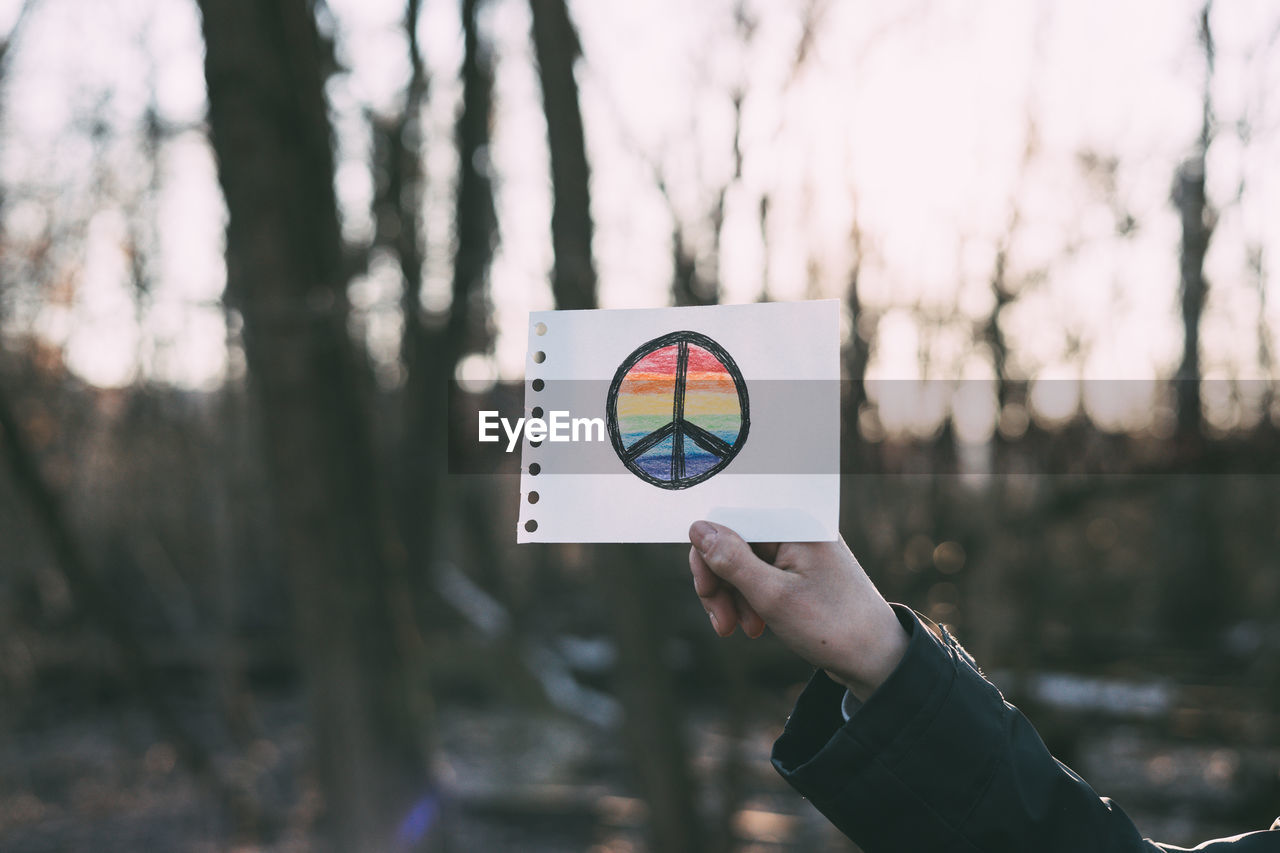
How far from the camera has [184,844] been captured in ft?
19.1

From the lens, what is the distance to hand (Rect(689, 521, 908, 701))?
103cm

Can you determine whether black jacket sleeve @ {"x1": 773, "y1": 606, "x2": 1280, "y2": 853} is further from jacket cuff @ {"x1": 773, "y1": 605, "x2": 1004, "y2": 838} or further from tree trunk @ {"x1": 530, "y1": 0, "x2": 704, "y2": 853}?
tree trunk @ {"x1": 530, "y1": 0, "x2": 704, "y2": 853}

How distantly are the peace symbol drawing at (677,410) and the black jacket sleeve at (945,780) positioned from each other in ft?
1.24

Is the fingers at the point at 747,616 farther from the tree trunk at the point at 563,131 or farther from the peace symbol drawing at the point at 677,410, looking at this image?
the tree trunk at the point at 563,131

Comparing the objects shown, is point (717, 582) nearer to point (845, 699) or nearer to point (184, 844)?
point (845, 699)

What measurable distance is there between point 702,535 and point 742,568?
8 cm

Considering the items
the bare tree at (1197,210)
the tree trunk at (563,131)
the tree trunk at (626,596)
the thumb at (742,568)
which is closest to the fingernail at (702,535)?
the thumb at (742,568)

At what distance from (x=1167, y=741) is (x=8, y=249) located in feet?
33.8

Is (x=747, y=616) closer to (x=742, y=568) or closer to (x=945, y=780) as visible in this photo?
(x=742, y=568)

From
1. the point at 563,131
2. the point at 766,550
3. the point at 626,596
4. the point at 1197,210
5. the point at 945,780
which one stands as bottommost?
the point at 626,596

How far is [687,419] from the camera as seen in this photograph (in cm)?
126

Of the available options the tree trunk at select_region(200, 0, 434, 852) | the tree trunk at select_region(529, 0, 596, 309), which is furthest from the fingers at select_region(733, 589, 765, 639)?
the tree trunk at select_region(529, 0, 596, 309)

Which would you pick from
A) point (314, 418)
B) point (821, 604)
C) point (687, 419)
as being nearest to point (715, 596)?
point (821, 604)

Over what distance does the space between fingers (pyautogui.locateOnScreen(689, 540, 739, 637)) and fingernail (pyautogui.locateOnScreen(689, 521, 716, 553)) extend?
0.05ft
